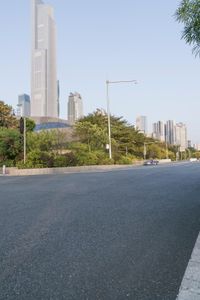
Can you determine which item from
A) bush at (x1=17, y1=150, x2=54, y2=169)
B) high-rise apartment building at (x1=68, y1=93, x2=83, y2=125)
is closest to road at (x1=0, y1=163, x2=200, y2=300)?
bush at (x1=17, y1=150, x2=54, y2=169)

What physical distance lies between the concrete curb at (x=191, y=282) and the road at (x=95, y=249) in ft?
0.25

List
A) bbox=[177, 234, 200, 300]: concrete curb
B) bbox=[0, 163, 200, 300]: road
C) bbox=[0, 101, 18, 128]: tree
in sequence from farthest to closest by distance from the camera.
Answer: bbox=[0, 101, 18, 128]: tree < bbox=[0, 163, 200, 300]: road < bbox=[177, 234, 200, 300]: concrete curb

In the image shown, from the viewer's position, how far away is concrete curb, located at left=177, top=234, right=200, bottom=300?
352cm

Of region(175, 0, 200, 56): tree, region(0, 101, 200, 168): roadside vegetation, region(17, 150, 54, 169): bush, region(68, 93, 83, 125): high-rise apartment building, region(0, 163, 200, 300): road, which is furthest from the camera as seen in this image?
region(68, 93, 83, 125): high-rise apartment building

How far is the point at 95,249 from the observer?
201 inches

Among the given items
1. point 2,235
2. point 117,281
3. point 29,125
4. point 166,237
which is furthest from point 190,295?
point 29,125

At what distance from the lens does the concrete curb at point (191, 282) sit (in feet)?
11.5

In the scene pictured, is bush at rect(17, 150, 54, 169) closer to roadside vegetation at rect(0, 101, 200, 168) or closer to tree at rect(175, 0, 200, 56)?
roadside vegetation at rect(0, 101, 200, 168)

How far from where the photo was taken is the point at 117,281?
3.88 m

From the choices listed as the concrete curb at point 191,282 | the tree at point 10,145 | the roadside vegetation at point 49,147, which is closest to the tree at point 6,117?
the roadside vegetation at point 49,147

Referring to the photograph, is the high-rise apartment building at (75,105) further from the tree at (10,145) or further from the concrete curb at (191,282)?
the concrete curb at (191,282)

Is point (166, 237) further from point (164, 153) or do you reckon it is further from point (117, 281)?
point (164, 153)

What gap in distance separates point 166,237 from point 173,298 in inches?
91.0

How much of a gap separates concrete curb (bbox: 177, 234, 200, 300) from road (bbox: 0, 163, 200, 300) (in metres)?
0.08
